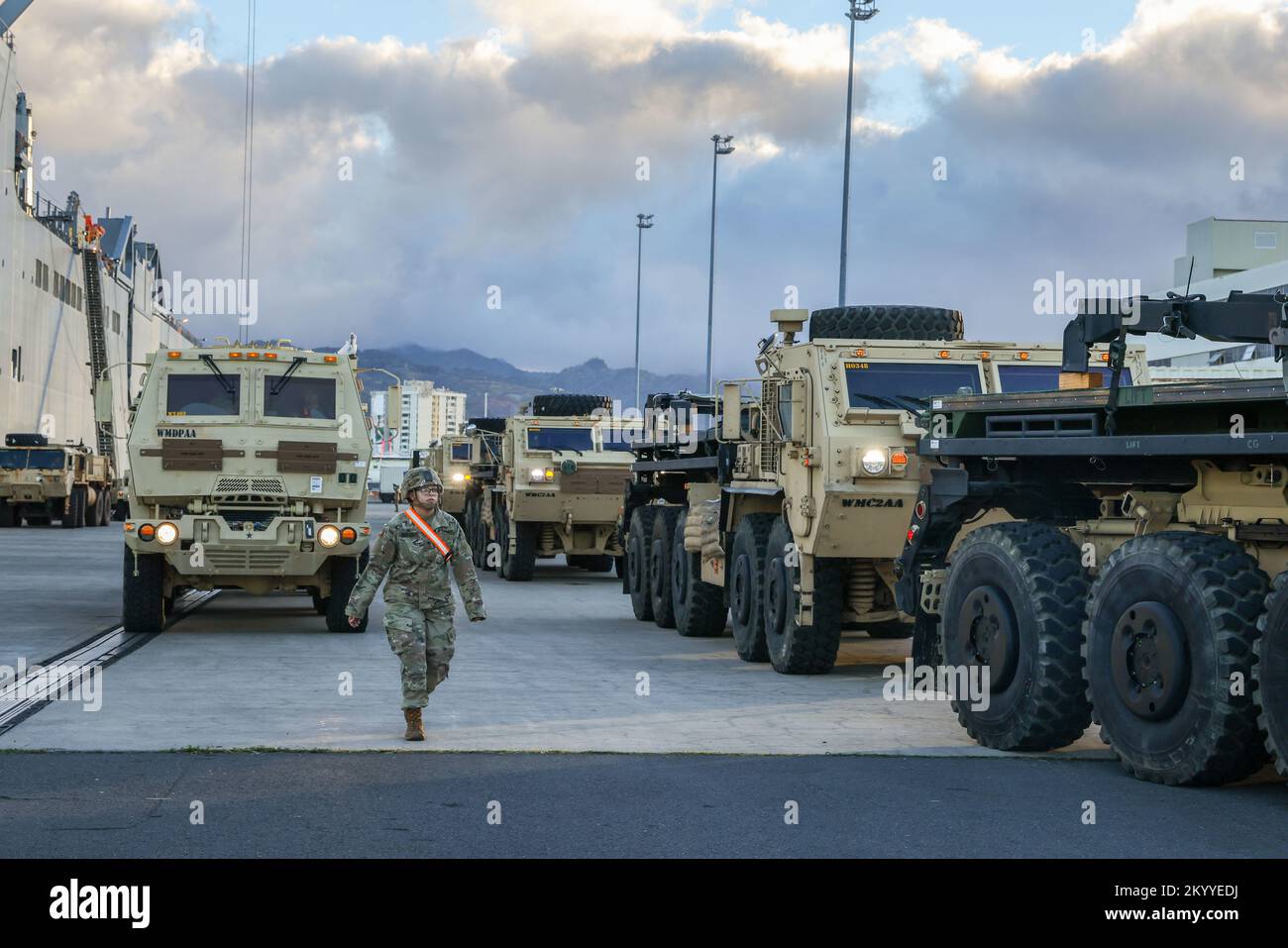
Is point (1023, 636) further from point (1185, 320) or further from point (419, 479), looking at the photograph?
point (419, 479)

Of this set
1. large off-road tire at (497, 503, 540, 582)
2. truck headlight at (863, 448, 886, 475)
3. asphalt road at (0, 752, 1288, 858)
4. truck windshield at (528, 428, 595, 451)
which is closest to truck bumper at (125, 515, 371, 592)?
truck headlight at (863, 448, 886, 475)

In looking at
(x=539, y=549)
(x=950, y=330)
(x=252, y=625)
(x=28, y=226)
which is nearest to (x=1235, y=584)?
(x=950, y=330)

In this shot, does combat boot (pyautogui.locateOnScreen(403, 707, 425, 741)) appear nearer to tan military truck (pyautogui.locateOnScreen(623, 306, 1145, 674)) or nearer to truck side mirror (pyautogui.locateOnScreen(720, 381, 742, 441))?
tan military truck (pyautogui.locateOnScreen(623, 306, 1145, 674))

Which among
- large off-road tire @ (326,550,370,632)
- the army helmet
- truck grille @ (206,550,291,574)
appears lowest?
large off-road tire @ (326,550,370,632)

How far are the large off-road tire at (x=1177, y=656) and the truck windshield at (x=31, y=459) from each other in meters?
43.8

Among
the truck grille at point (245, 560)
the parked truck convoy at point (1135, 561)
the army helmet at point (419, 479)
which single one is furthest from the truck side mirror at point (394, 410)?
the parked truck convoy at point (1135, 561)

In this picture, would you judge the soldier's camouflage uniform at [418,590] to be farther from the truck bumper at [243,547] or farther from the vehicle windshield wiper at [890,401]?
the truck bumper at [243,547]

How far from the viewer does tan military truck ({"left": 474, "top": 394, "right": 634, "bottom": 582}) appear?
87.9ft

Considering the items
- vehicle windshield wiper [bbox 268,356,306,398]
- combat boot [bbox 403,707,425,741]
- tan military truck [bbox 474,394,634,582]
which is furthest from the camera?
tan military truck [bbox 474,394,634,582]

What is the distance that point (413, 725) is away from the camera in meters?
10.0

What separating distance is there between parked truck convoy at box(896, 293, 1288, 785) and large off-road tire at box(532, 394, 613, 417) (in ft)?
62.4

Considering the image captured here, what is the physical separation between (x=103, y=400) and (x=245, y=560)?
3.17 m

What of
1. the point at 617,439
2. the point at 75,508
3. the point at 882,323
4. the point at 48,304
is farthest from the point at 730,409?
the point at 48,304
